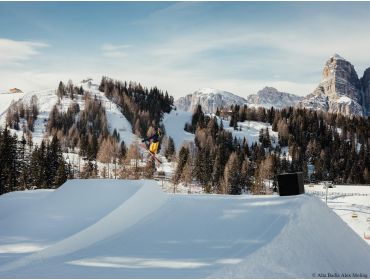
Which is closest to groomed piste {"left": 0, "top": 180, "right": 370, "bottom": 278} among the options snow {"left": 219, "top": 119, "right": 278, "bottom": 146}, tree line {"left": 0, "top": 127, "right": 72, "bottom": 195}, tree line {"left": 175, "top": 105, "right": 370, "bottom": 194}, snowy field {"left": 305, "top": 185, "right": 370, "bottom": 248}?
snowy field {"left": 305, "top": 185, "right": 370, "bottom": 248}

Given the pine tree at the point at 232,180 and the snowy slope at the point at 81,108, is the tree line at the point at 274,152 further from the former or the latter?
the snowy slope at the point at 81,108

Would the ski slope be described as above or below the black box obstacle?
above

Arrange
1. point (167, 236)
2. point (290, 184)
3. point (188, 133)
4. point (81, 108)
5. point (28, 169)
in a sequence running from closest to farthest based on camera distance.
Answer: point (167, 236)
point (290, 184)
point (28, 169)
point (81, 108)
point (188, 133)

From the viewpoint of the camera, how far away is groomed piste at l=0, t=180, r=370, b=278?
33.3ft

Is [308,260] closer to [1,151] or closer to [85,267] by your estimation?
[85,267]

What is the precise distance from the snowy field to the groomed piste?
102ft

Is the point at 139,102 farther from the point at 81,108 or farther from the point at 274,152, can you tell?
the point at 274,152

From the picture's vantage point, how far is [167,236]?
12719 millimetres

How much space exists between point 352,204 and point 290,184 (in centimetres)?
5560

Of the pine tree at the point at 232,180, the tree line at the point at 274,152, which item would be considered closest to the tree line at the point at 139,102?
→ the tree line at the point at 274,152

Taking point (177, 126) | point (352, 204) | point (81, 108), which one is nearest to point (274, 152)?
point (177, 126)

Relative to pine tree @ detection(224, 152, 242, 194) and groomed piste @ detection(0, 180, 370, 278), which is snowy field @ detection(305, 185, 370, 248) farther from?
groomed piste @ detection(0, 180, 370, 278)

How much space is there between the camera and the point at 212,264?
10.2m

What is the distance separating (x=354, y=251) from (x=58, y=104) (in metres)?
149
